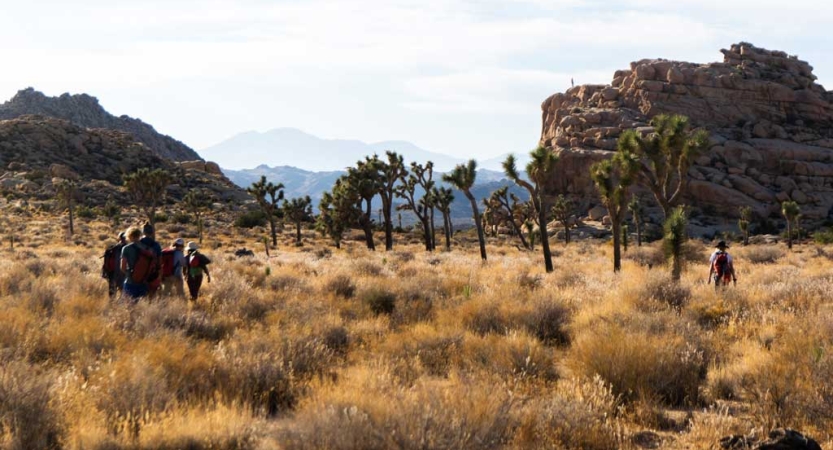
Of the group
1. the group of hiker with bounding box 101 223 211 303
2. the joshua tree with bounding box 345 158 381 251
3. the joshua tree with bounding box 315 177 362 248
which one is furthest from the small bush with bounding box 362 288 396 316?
the joshua tree with bounding box 315 177 362 248

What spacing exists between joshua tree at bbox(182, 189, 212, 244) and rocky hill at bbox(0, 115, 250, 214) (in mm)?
3477

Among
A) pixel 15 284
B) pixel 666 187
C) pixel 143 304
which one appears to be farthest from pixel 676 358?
pixel 666 187

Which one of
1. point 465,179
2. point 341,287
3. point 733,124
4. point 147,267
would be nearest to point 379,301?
point 341,287

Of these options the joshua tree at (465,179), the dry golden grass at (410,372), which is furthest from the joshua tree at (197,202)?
the dry golden grass at (410,372)

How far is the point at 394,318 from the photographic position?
11703 mm

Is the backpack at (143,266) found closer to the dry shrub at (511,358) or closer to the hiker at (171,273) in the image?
the hiker at (171,273)

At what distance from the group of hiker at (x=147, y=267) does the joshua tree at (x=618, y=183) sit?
18431 mm

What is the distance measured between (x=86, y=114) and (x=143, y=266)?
566ft

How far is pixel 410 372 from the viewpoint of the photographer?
753 cm

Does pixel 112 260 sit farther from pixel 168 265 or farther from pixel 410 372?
pixel 410 372

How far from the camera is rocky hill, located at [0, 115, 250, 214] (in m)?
81.3

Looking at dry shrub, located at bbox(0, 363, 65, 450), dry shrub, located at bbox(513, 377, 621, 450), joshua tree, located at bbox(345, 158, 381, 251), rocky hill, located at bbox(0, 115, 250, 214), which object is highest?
rocky hill, located at bbox(0, 115, 250, 214)

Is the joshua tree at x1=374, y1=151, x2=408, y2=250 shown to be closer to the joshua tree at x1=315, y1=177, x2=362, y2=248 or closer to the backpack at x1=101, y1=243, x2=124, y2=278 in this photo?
the joshua tree at x1=315, y1=177, x2=362, y2=248

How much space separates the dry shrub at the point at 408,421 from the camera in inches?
184
